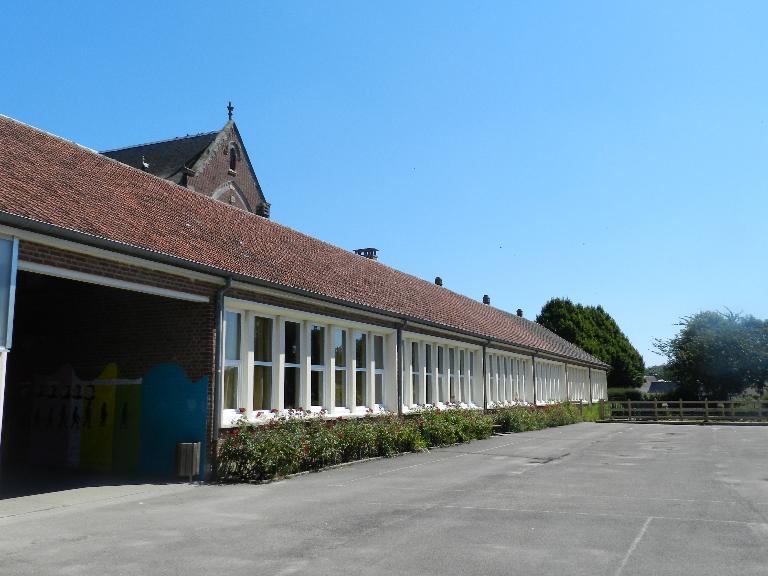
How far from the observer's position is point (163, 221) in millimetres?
13953

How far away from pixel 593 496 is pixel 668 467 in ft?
16.3

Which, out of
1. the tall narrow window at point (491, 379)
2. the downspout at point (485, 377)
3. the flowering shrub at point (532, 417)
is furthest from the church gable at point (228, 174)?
the flowering shrub at point (532, 417)

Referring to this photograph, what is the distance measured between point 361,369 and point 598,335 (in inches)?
2169

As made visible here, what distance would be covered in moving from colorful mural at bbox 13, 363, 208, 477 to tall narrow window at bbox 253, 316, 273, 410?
5.52ft

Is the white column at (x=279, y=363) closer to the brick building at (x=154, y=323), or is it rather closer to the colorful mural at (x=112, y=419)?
the brick building at (x=154, y=323)

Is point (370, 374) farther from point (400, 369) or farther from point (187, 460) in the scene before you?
point (187, 460)

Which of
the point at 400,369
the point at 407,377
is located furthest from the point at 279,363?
the point at 407,377

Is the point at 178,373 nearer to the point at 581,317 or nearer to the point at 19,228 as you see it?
the point at 19,228

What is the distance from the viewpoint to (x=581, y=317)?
224 ft

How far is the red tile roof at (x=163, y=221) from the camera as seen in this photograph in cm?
1097

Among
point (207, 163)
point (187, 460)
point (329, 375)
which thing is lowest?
point (187, 460)

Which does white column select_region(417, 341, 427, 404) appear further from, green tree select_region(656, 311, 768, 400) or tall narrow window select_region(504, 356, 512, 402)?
green tree select_region(656, 311, 768, 400)

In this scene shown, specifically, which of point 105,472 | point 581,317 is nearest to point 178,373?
point 105,472

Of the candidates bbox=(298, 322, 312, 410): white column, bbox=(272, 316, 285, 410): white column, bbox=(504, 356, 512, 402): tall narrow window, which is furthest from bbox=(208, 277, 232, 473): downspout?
bbox=(504, 356, 512, 402): tall narrow window
